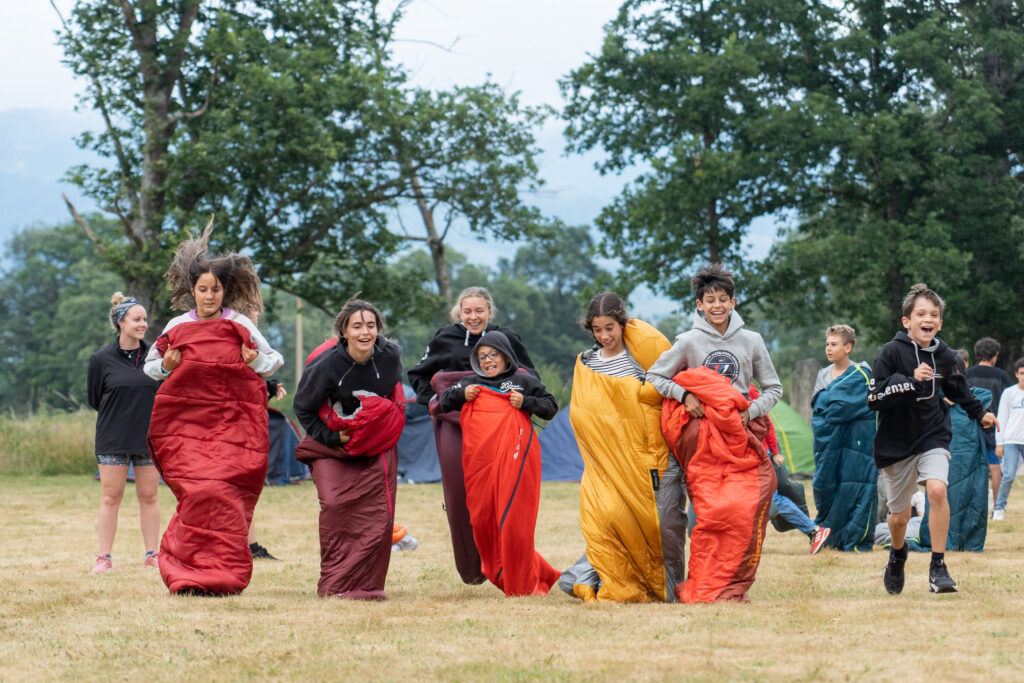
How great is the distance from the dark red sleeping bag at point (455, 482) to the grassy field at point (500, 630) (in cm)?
16

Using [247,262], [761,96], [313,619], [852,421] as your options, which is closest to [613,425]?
[313,619]

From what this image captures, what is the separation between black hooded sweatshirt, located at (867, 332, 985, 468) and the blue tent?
11.8 metres

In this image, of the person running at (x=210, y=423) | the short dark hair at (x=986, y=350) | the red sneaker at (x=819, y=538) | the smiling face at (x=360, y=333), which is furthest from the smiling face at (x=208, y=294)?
the short dark hair at (x=986, y=350)

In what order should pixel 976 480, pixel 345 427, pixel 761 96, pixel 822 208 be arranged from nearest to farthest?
pixel 345 427, pixel 976 480, pixel 761 96, pixel 822 208

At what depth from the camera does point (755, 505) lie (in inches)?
235

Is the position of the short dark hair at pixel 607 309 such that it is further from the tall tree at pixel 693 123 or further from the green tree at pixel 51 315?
the green tree at pixel 51 315

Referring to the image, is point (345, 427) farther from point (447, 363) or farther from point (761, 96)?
point (761, 96)

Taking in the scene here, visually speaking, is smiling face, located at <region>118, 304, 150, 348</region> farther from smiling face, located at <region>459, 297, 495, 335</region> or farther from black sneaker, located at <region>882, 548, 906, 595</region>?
black sneaker, located at <region>882, 548, 906, 595</region>

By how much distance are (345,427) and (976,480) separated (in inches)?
191

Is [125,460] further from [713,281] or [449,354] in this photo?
[713,281]

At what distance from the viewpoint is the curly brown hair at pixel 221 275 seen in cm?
650

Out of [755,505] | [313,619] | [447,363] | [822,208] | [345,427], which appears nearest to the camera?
[313,619]

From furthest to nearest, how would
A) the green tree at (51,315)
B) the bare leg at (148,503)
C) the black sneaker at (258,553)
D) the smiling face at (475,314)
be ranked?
the green tree at (51,315)
the black sneaker at (258,553)
the bare leg at (148,503)
the smiling face at (475,314)

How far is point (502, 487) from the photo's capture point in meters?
6.38
